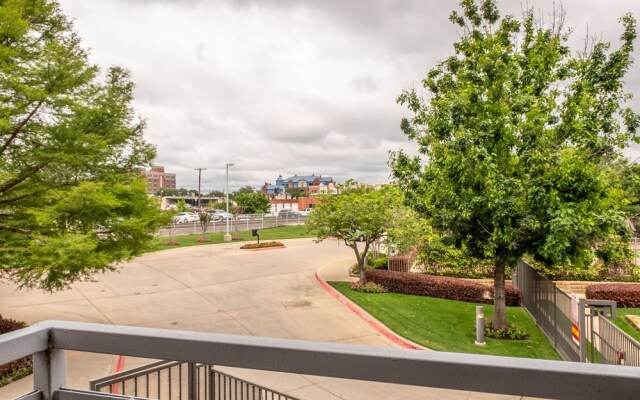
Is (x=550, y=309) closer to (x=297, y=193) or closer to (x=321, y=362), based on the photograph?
(x=321, y=362)

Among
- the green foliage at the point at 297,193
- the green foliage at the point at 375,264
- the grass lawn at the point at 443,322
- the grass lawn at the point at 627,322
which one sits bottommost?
the grass lawn at the point at 627,322

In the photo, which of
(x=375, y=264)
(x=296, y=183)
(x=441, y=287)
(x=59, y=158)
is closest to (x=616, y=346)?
(x=441, y=287)

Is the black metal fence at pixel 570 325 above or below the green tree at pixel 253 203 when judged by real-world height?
below

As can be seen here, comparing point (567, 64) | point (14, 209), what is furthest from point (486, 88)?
point (14, 209)

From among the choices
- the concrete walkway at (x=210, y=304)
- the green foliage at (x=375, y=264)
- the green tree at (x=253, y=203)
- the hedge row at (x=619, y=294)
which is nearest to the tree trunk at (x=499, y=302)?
the concrete walkway at (x=210, y=304)

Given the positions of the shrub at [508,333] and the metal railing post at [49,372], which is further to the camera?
the shrub at [508,333]

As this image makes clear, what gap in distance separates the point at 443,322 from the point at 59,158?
1166cm

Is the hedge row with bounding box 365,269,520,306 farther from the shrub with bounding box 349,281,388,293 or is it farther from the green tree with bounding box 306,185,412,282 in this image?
the green tree with bounding box 306,185,412,282

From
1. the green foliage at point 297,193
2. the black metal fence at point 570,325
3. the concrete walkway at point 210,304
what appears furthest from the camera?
the green foliage at point 297,193

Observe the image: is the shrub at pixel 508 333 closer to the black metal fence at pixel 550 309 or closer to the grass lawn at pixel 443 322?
the grass lawn at pixel 443 322

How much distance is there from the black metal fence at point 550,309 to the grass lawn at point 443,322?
1.09 feet

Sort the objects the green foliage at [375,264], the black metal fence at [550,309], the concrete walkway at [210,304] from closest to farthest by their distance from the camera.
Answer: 1. the black metal fence at [550,309]
2. the concrete walkway at [210,304]
3. the green foliage at [375,264]

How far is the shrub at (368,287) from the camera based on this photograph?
16.6 m

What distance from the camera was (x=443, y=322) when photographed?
43.3 ft
